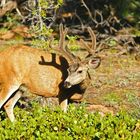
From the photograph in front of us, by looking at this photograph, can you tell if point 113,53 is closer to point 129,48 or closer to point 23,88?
point 129,48

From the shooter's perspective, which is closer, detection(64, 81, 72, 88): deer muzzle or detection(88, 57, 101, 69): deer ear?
detection(64, 81, 72, 88): deer muzzle

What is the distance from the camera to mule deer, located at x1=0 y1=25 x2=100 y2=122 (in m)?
9.91

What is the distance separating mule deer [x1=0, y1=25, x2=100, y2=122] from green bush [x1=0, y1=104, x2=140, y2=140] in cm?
179

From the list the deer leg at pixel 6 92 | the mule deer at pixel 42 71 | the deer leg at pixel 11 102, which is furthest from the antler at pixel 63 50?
the deer leg at pixel 11 102

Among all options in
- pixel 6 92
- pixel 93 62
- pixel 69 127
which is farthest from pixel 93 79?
pixel 69 127

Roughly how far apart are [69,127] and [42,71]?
2.84m

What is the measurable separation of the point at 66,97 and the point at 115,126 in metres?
2.84

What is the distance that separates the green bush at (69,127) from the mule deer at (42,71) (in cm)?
179

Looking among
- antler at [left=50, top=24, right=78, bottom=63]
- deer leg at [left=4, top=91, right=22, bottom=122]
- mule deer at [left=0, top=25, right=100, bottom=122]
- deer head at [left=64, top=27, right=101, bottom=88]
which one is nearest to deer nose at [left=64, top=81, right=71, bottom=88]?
deer head at [left=64, top=27, right=101, bottom=88]

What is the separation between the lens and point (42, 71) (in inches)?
397

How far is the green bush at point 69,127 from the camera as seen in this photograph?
693 centimetres

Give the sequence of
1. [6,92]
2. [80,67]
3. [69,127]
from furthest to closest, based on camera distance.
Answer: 1. [6,92]
2. [80,67]
3. [69,127]

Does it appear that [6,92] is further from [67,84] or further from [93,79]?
[93,79]

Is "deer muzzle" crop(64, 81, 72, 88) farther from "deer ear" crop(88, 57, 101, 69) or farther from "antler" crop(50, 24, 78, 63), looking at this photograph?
"deer ear" crop(88, 57, 101, 69)
